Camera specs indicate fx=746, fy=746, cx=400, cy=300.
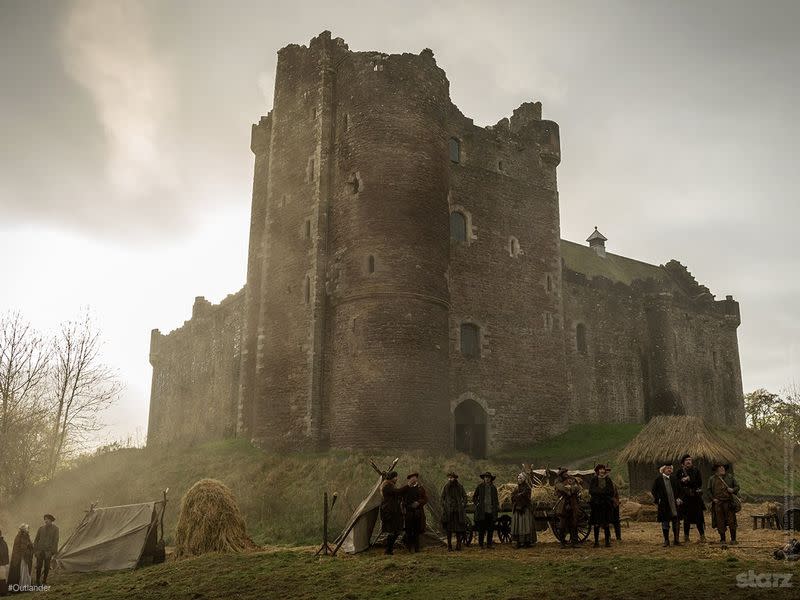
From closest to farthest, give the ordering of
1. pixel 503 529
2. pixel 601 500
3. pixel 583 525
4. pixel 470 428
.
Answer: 1. pixel 601 500
2. pixel 583 525
3. pixel 503 529
4. pixel 470 428

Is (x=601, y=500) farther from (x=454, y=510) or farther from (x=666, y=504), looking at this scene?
(x=454, y=510)

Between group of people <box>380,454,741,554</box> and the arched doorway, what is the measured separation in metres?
14.6

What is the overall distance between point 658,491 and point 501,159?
892 inches

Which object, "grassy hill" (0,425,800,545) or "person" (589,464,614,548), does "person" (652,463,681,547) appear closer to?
"person" (589,464,614,548)

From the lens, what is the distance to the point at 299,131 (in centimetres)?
3059

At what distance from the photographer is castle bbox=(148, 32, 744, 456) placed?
86.2 feet

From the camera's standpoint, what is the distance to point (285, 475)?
23234 mm

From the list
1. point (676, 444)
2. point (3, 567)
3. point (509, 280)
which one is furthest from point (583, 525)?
point (509, 280)

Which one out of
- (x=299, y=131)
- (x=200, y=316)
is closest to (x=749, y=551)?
(x=299, y=131)

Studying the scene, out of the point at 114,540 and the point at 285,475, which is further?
the point at 285,475

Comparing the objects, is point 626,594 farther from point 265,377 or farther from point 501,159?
point 501,159

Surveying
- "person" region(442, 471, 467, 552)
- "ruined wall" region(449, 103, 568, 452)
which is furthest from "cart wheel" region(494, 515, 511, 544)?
"ruined wall" region(449, 103, 568, 452)

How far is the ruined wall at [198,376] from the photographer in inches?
1518

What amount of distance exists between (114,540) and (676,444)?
1510 centimetres
